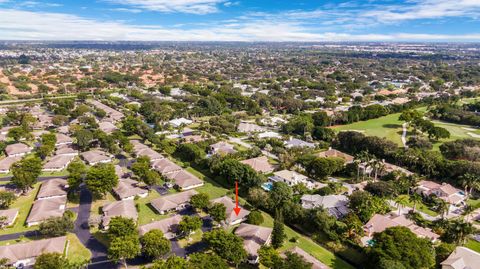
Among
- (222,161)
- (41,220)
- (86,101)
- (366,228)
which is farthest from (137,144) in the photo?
(86,101)

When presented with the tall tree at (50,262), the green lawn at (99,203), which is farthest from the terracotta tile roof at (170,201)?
the tall tree at (50,262)

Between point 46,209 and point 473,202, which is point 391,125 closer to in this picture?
point 473,202

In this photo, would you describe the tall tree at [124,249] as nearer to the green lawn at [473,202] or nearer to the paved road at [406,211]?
the paved road at [406,211]

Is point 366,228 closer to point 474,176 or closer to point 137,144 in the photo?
point 474,176

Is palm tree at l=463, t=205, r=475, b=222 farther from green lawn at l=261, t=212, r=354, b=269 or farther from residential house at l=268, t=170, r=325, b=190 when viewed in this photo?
residential house at l=268, t=170, r=325, b=190

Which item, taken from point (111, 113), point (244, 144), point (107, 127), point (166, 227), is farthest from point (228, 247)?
point (111, 113)

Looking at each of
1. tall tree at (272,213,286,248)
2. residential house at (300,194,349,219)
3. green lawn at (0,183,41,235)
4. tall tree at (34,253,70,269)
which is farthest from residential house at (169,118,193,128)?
tall tree at (34,253,70,269)
